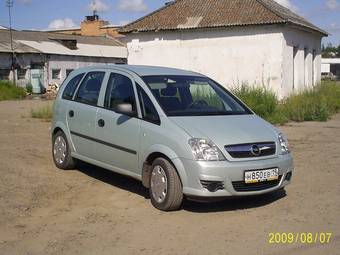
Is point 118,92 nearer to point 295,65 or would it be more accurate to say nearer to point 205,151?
point 205,151

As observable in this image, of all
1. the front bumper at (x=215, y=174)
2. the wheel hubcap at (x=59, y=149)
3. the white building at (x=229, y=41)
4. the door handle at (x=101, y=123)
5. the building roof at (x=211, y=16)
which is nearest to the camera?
the front bumper at (x=215, y=174)

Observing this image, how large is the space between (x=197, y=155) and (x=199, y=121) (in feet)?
1.90

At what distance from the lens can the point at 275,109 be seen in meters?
16.5

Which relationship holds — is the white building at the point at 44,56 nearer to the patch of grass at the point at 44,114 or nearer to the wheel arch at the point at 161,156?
the patch of grass at the point at 44,114

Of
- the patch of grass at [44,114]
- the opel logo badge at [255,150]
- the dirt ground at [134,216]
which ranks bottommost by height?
the dirt ground at [134,216]

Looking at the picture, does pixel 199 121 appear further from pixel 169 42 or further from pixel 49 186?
pixel 169 42

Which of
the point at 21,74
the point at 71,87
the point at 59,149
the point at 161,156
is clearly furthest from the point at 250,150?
the point at 21,74

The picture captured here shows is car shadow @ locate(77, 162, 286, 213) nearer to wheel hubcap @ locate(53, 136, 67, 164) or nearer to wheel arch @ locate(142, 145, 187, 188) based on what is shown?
wheel arch @ locate(142, 145, 187, 188)

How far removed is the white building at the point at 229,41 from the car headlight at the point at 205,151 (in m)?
16.0

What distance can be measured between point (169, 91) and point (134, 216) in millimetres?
1791

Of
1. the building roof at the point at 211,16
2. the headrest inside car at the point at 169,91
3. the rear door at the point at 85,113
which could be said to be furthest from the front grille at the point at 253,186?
the building roof at the point at 211,16

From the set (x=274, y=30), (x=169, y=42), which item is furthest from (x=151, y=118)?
(x=169, y=42)

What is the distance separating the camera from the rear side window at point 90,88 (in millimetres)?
7598

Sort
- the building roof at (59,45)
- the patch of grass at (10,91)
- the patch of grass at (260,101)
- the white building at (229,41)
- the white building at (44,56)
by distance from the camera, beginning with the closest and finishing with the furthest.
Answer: the patch of grass at (260,101)
the white building at (229,41)
the patch of grass at (10,91)
the white building at (44,56)
the building roof at (59,45)
